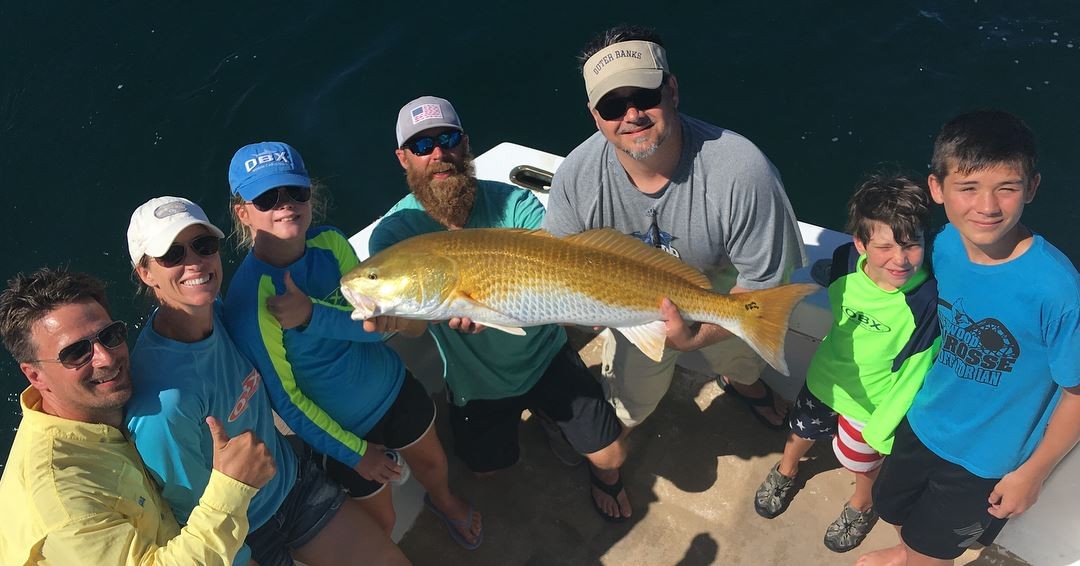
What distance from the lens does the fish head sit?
2656 millimetres

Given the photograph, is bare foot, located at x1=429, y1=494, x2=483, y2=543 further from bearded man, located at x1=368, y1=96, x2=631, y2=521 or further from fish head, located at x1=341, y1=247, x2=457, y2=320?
fish head, located at x1=341, y1=247, x2=457, y2=320

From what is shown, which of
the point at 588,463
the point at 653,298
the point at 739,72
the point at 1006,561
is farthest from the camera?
the point at 739,72

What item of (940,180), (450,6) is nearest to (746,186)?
(940,180)

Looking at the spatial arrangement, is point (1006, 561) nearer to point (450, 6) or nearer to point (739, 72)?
point (739, 72)

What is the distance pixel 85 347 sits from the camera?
227cm

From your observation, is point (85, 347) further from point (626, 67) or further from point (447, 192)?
point (626, 67)

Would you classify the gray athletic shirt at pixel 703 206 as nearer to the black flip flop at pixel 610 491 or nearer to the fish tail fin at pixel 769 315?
the fish tail fin at pixel 769 315

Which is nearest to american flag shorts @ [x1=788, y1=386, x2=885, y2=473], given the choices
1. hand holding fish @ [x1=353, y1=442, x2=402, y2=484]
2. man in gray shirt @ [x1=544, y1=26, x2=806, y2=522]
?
man in gray shirt @ [x1=544, y1=26, x2=806, y2=522]

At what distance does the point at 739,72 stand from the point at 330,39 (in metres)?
5.40

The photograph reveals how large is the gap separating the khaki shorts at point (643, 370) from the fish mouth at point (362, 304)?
143 cm

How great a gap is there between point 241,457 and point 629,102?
6.78 feet

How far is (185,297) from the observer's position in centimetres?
257

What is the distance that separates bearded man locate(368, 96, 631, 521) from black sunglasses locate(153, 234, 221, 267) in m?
0.83

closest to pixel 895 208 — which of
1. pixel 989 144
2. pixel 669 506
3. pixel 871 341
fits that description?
pixel 989 144
